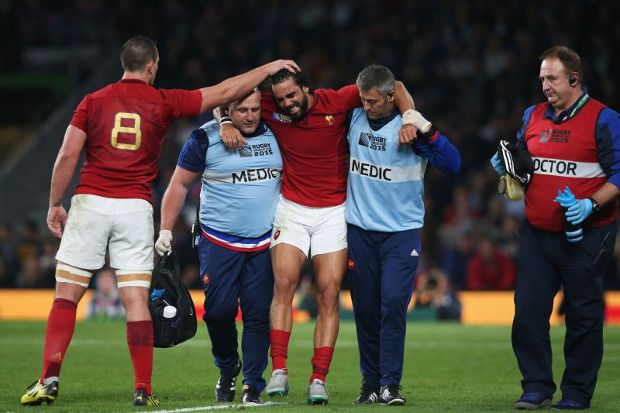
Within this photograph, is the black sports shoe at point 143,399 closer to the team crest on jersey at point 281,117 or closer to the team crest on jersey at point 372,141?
the team crest on jersey at point 281,117

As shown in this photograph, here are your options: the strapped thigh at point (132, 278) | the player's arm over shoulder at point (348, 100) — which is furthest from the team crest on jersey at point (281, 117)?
the strapped thigh at point (132, 278)

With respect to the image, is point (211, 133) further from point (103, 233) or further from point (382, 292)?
point (382, 292)

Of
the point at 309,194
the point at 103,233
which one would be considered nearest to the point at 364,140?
the point at 309,194

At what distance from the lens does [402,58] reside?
2445 centimetres

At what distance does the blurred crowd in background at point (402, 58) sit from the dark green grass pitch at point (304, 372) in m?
3.53

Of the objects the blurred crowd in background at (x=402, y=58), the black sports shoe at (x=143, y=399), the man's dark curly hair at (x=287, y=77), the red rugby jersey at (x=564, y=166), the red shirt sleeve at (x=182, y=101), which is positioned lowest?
the black sports shoe at (x=143, y=399)

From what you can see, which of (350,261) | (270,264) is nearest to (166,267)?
(270,264)

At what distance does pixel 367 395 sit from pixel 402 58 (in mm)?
16311

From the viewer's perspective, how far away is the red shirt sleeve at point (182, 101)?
8.43 metres

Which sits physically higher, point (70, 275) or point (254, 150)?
point (254, 150)

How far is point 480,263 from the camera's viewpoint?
63.9 feet

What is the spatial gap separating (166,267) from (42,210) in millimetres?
16166

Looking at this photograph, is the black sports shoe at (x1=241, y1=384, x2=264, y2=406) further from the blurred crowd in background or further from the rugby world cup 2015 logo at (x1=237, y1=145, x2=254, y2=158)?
the blurred crowd in background

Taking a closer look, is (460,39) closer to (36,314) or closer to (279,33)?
(279,33)
